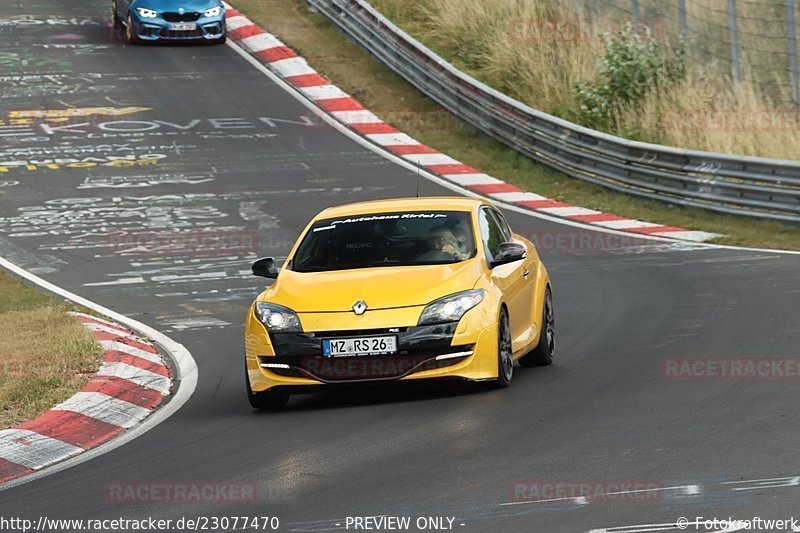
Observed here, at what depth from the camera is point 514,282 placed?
36.2 ft

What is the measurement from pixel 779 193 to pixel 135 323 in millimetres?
9744

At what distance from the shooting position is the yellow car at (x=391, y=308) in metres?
9.95

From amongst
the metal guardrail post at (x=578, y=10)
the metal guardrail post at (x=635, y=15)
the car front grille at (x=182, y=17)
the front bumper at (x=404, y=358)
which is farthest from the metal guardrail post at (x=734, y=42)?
Answer: the front bumper at (x=404, y=358)

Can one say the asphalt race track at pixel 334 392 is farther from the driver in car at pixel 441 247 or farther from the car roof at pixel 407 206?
the car roof at pixel 407 206

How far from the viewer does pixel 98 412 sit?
10.4 meters

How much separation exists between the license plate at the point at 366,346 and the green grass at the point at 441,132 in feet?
34.1

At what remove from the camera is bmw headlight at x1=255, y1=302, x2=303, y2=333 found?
33.1 ft

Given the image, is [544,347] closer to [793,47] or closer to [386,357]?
[386,357]

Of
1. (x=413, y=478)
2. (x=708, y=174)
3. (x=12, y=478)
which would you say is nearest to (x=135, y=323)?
(x=12, y=478)

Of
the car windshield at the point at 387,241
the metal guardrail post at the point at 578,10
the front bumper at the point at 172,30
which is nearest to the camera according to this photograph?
the car windshield at the point at 387,241

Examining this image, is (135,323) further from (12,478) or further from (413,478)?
(413,478)

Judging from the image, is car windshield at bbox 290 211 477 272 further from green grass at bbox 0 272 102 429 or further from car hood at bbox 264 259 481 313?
green grass at bbox 0 272 102 429

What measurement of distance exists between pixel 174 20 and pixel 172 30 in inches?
11.5

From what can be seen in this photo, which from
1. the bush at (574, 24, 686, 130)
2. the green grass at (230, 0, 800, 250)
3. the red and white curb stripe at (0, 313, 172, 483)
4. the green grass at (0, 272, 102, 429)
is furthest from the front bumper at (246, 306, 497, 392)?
the bush at (574, 24, 686, 130)
